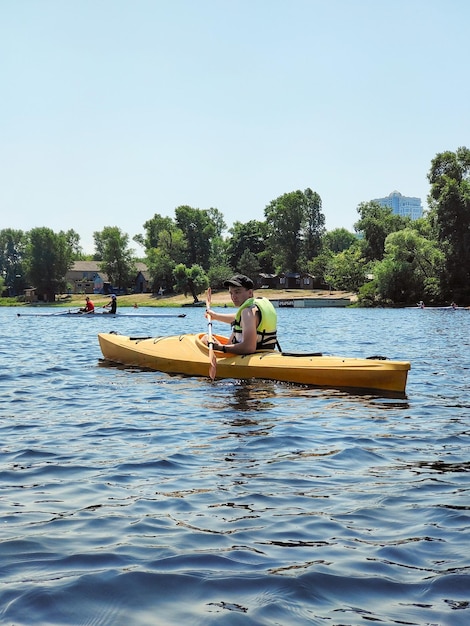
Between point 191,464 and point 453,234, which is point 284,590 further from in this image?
point 453,234

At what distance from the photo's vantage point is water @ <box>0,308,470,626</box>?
9.65ft

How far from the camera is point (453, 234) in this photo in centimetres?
5662

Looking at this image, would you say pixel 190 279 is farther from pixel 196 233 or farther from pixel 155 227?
pixel 155 227

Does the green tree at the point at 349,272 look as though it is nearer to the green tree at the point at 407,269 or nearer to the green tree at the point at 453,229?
the green tree at the point at 407,269

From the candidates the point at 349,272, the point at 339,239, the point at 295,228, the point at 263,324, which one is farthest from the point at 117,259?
the point at 263,324

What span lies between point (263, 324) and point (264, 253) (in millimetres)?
87316

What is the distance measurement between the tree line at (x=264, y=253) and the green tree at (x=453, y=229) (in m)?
3.32

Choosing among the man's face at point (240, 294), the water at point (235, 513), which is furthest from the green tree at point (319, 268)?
the water at point (235, 513)

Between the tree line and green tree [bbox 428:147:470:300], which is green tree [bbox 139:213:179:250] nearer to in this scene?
the tree line

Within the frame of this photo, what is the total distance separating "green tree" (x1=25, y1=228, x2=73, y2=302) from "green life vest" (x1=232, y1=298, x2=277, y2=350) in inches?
3356

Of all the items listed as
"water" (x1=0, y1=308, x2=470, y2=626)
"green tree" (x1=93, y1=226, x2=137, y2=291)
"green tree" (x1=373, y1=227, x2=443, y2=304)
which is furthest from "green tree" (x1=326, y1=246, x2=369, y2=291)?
"water" (x1=0, y1=308, x2=470, y2=626)

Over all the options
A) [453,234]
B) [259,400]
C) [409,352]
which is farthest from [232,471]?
[453,234]

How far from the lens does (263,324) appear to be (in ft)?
33.0

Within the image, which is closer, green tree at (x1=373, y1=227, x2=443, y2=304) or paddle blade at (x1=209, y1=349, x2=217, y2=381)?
paddle blade at (x1=209, y1=349, x2=217, y2=381)
